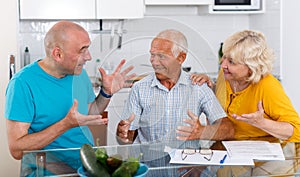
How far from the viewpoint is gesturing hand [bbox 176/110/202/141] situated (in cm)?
182

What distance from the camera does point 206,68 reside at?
1919 mm

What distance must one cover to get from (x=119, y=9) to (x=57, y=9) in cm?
46

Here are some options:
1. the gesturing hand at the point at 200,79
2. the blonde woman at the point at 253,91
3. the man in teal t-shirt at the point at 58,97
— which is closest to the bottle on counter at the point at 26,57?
the man in teal t-shirt at the point at 58,97

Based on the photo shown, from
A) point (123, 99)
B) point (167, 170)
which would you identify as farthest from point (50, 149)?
point (167, 170)

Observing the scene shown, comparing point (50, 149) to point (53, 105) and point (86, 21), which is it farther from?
point (86, 21)

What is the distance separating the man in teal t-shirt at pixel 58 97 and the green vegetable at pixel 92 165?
364 millimetres

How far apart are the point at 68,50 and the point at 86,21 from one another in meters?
1.97

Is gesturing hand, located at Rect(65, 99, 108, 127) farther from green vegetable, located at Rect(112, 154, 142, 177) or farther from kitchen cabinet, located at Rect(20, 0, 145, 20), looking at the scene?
kitchen cabinet, located at Rect(20, 0, 145, 20)

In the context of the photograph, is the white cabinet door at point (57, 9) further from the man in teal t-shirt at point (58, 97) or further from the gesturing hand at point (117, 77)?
the gesturing hand at point (117, 77)

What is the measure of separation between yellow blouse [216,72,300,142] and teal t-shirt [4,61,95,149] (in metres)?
0.58

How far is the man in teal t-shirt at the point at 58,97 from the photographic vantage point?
186 centimetres

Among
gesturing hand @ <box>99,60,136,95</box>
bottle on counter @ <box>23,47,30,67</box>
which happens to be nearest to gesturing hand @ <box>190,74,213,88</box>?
gesturing hand @ <box>99,60,136,95</box>

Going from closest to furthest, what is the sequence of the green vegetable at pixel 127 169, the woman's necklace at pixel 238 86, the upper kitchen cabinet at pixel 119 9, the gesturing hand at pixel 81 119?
the green vegetable at pixel 127 169
the gesturing hand at pixel 81 119
the woman's necklace at pixel 238 86
the upper kitchen cabinet at pixel 119 9

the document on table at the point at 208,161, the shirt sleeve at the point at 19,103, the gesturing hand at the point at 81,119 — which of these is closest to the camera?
the document on table at the point at 208,161
